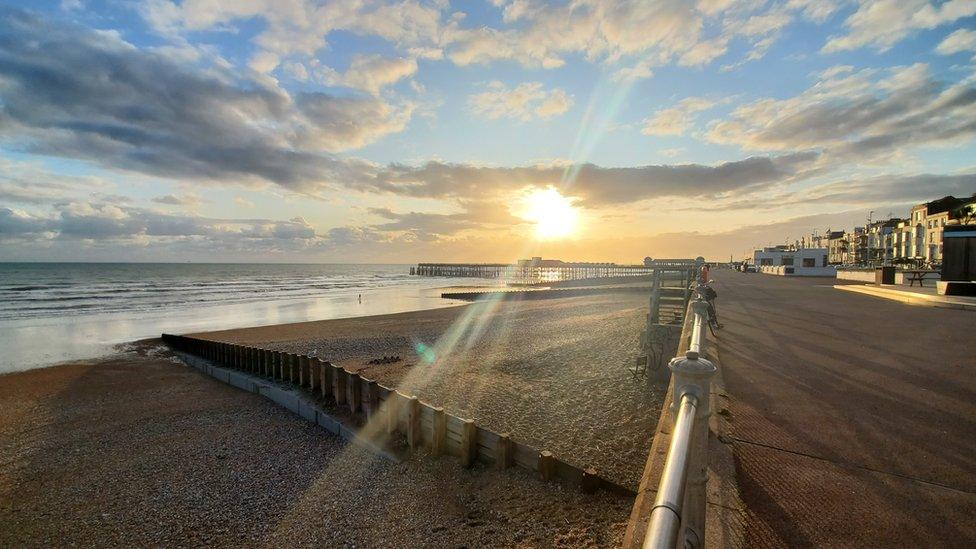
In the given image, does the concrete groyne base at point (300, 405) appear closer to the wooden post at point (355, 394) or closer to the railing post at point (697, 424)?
the wooden post at point (355, 394)

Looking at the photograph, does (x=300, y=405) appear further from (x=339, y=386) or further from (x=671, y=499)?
A: (x=671, y=499)

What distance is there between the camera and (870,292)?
2395cm

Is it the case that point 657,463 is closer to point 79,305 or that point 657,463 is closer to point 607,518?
point 607,518

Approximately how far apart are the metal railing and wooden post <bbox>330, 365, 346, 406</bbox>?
8.11 m

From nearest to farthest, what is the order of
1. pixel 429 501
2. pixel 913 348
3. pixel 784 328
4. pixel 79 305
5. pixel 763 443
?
pixel 763 443 < pixel 429 501 < pixel 913 348 < pixel 784 328 < pixel 79 305

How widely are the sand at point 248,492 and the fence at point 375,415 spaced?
20cm

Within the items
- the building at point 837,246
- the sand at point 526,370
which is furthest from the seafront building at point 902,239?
the sand at point 526,370

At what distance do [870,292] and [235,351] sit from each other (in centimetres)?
2905

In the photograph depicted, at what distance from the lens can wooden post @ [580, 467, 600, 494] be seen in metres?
5.80

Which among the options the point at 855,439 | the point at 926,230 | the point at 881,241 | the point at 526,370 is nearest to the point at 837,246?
the point at 881,241

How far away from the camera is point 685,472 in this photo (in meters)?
2.05

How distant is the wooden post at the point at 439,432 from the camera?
731cm

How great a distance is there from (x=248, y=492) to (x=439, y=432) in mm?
2976

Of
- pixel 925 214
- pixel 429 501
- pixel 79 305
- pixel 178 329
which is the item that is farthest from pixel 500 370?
pixel 925 214
